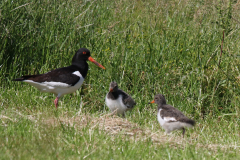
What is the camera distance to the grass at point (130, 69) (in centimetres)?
550

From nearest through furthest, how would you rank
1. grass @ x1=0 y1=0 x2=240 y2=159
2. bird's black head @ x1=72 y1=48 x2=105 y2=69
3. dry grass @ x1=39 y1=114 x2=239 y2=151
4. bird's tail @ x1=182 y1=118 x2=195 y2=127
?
dry grass @ x1=39 y1=114 x2=239 y2=151
grass @ x1=0 y1=0 x2=240 y2=159
bird's tail @ x1=182 y1=118 x2=195 y2=127
bird's black head @ x1=72 y1=48 x2=105 y2=69

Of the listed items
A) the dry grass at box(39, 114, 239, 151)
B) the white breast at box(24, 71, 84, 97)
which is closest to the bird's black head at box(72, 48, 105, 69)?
the white breast at box(24, 71, 84, 97)

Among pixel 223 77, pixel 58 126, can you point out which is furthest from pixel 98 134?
pixel 223 77

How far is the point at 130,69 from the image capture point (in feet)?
26.3

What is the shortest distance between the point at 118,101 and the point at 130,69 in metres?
1.30

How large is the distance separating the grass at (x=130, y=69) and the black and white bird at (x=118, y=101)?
0.23m

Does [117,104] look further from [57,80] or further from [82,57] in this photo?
[82,57]

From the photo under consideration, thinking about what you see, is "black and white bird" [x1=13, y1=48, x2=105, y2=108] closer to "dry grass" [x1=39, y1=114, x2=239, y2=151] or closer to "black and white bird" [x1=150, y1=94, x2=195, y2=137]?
"dry grass" [x1=39, y1=114, x2=239, y2=151]

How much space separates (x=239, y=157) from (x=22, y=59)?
17.8 feet

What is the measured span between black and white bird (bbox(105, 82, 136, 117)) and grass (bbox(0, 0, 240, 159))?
23 cm

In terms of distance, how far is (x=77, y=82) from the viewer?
7.25 m

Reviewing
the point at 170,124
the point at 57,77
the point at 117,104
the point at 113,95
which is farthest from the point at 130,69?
the point at 170,124

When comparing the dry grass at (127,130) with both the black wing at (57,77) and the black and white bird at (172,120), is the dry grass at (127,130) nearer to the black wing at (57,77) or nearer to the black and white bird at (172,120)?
the black and white bird at (172,120)

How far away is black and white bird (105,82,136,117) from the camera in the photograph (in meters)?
6.93
